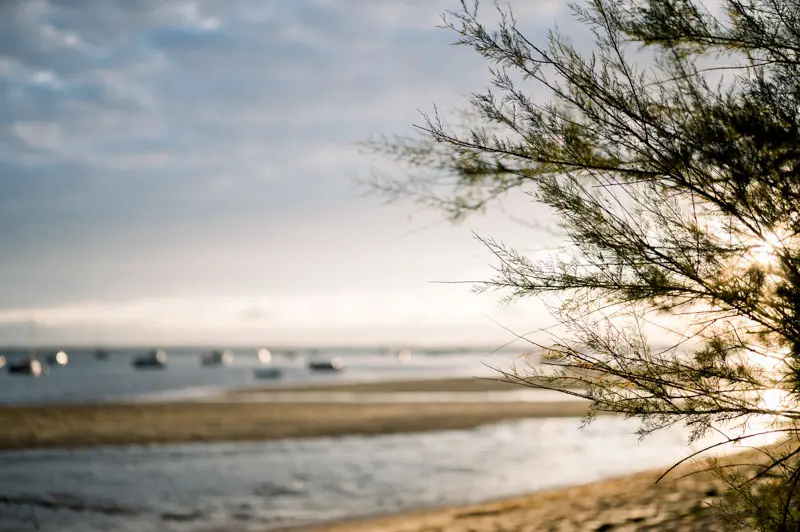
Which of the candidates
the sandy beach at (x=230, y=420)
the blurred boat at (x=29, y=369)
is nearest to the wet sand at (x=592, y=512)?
the sandy beach at (x=230, y=420)

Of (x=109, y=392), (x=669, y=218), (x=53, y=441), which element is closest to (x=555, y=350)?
(x=669, y=218)

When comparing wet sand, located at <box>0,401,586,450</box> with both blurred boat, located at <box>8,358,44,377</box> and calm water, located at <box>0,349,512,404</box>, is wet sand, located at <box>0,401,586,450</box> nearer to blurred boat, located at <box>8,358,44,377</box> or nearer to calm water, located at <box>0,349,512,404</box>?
calm water, located at <box>0,349,512,404</box>

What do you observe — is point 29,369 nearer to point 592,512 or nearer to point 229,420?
point 229,420

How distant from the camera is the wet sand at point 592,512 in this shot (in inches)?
313

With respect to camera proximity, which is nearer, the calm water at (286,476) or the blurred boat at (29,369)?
the calm water at (286,476)

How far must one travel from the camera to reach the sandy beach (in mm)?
20922

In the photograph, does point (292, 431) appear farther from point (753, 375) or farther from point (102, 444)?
point (753, 375)

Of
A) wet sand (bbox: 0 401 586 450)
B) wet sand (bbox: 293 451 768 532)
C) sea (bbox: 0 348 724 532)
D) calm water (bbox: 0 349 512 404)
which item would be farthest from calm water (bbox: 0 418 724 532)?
calm water (bbox: 0 349 512 404)

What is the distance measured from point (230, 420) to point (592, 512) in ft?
60.5

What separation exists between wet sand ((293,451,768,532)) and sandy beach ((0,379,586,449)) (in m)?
11.1

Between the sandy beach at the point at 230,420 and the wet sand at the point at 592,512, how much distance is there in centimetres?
1111

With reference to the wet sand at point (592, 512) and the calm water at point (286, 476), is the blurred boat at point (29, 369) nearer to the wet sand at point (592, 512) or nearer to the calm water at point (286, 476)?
the calm water at point (286, 476)

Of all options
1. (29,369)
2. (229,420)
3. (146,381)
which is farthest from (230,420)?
(29,369)

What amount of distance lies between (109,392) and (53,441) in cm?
2588
